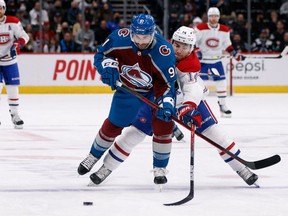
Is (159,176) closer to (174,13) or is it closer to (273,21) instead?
(174,13)

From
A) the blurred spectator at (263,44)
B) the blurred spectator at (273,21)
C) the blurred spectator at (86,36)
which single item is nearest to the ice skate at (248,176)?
the blurred spectator at (86,36)

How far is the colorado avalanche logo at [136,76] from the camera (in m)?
4.88

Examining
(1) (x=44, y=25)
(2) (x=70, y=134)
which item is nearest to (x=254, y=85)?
(1) (x=44, y=25)

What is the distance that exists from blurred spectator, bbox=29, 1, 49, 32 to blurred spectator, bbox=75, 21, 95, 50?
2.01 feet

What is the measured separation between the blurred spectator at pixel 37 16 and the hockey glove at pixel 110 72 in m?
9.87

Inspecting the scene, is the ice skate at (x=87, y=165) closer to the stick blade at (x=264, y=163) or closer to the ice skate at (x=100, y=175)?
the ice skate at (x=100, y=175)

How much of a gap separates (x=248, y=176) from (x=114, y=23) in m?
10.5

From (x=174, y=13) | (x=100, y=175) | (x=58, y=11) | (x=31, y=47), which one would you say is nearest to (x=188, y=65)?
(x=100, y=175)

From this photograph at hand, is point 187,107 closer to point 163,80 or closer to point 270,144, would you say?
point 163,80

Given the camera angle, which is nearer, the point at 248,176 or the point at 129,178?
the point at 248,176

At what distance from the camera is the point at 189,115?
4699 millimetres

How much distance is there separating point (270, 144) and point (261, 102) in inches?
211

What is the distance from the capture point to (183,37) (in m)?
4.91

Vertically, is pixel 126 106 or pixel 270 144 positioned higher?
pixel 126 106
